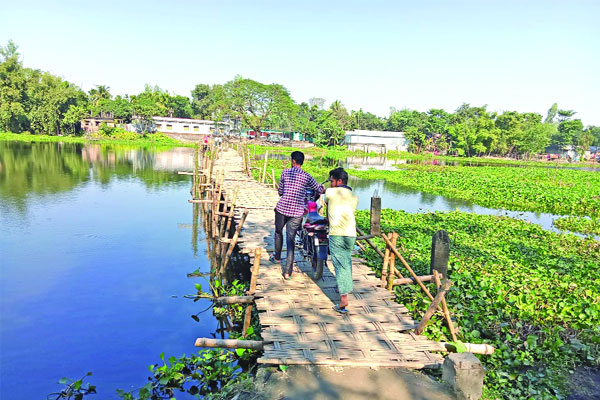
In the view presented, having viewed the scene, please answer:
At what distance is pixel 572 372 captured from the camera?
200 inches

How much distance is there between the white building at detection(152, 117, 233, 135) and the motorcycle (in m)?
57.4

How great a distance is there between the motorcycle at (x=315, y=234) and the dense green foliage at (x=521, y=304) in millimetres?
1664

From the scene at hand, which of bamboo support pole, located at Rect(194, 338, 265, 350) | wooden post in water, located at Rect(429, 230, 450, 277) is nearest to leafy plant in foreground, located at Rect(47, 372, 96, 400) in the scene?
bamboo support pole, located at Rect(194, 338, 265, 350)

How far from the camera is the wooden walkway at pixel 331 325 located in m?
4.32

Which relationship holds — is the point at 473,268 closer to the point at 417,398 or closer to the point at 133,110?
the point at 417,398

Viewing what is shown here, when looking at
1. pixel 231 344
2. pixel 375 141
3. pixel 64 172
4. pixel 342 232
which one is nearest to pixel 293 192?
pixel 342 232

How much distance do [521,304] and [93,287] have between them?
9116 mm

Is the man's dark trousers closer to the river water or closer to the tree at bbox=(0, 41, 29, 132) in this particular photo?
the river water

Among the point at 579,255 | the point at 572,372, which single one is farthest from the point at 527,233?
the point at 572,372

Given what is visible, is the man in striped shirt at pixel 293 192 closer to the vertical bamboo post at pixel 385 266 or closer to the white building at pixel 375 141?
the vertical bamboo post at pixel 385 266

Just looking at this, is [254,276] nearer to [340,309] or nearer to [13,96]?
[340,309]

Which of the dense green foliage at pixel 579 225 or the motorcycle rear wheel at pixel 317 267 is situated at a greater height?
the motorcycle rear wheel at pixel 317 267

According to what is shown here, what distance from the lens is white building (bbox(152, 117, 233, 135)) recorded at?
206ft

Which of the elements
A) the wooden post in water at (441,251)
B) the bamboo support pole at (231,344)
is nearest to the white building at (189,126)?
the wooden post in water at (441,251)
